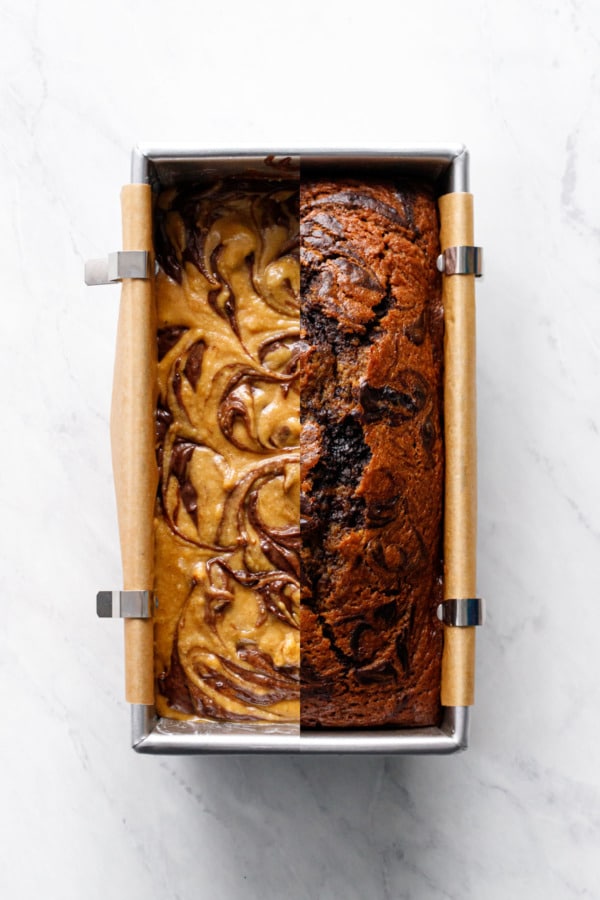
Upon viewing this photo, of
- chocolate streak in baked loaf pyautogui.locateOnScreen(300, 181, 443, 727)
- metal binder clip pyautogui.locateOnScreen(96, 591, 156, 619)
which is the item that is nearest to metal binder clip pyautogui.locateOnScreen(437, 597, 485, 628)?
chocolate streak in baked loaf pyautogui.locateOnScreen(300, 181, 443, 727)

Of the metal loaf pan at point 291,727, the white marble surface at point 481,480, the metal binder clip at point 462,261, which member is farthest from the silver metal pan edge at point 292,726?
the white marble surface at point 481,480

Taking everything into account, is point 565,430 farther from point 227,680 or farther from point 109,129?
point 109,129

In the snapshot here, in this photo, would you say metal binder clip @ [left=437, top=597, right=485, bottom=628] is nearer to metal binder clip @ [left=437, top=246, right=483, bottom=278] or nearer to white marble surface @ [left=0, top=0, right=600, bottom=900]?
white marble surface @ [left=0, top=0, right=600, bottom=900]

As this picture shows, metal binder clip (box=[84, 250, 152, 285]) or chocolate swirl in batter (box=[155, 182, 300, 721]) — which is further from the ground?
metal binder clip (box=[84, 250, 152, 285])

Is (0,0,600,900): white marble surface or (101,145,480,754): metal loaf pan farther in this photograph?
(0,0,600,900): white marble surface

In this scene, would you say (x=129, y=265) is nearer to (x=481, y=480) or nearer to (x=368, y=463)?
(x=368, y=463)

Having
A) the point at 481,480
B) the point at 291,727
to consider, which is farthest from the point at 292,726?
the point at 481,480
